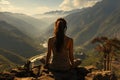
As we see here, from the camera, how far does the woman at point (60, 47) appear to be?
11.7 metres

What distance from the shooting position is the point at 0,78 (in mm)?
15258

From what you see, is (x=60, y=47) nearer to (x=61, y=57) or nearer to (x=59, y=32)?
(x=61, y=57)

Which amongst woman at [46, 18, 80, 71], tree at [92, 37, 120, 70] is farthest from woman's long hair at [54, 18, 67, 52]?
tree at [92, 37, 120, 70]

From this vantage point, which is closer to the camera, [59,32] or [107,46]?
[59,32]

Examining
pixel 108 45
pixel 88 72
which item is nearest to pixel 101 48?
pixel 108 45

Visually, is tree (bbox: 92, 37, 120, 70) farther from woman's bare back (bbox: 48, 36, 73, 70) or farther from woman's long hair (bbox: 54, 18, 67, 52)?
woman's long hair (bbox: 54, 18, 67, 52)

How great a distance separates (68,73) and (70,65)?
550mm

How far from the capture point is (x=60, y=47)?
12109mm

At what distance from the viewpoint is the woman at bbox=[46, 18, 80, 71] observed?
38.3 feet

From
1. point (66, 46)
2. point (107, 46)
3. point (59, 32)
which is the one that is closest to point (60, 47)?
point (66, 46)

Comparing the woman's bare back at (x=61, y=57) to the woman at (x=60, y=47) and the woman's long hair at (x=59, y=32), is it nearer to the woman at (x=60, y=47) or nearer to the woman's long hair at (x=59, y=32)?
the woman at (x=60, y=47)

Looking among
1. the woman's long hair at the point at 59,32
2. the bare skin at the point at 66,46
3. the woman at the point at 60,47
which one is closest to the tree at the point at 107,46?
the bare skin at the point at 66,46

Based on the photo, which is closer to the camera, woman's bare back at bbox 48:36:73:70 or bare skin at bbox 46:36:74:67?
woman's bare back at bbox 48:36:73:70

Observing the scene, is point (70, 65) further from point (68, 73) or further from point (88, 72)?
point (88, 72)
